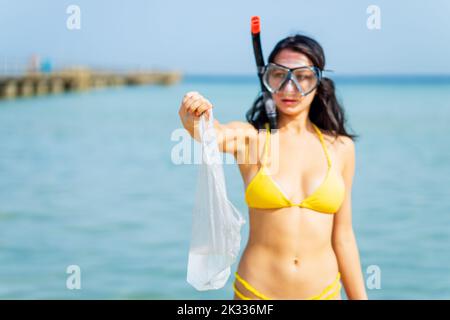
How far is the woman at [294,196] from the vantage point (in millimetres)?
3150

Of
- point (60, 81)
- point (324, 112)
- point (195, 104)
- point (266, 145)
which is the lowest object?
point (60, 81)

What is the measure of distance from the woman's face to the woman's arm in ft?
0.97

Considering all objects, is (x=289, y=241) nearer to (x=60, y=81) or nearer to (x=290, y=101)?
(x=290, y=101)

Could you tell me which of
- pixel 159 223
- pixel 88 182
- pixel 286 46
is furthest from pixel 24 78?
pixel 286 46

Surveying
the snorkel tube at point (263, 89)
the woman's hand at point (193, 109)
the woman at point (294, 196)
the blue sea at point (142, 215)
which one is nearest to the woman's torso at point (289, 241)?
the woman at point (294, 196)

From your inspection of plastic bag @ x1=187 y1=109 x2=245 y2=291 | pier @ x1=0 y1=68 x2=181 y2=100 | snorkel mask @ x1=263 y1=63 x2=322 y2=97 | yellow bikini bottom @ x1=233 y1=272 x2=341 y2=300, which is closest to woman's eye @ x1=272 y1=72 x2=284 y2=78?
snorkel mask @ x1=263 y1=63 x2=322 y2=97

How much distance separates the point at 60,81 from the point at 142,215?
40.6 meters

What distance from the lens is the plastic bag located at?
3078mm

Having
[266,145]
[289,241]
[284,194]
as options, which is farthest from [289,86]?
[289,241]

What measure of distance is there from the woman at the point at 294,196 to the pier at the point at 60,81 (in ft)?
129

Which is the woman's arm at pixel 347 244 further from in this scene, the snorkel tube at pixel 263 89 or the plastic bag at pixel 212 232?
the plastic bag at pixel 212 232

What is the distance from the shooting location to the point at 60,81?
50.3 meters

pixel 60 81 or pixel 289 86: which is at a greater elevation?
pixel 289 86

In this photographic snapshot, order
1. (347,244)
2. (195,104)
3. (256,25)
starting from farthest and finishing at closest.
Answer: (347,244)
(256,25)
(195,104)
